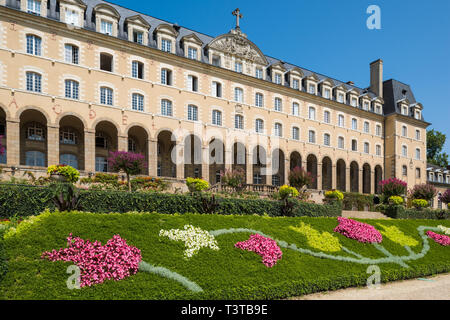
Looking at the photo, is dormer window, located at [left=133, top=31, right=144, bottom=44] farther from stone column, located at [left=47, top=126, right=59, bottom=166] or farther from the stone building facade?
stone column, located at [left=47, top=126, right=59, bottom=166]

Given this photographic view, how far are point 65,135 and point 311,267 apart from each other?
24308 mm

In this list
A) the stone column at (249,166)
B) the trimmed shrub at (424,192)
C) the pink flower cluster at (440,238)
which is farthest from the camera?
the trimmed shrub at (424,192)

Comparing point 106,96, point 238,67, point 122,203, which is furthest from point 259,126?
point 122,203

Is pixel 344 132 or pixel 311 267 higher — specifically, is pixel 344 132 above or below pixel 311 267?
above

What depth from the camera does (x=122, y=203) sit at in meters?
13.7

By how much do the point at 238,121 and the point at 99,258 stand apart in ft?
89.9

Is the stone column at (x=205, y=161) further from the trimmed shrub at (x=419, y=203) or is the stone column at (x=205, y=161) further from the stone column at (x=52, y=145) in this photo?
the trimmed shrub at (x=419, y=203)

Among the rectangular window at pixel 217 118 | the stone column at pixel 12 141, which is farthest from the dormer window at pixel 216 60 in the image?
the stone column at pixel 12 141

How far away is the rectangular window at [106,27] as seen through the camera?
26766 mm

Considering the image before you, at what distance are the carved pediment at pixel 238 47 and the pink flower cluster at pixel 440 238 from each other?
2401 cm

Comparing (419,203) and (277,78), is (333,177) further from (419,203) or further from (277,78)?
(277,78)

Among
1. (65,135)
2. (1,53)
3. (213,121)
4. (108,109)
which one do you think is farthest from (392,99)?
(1,53)

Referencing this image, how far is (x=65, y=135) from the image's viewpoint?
2744cm

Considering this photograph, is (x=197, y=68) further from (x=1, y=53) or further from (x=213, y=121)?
(x=1, y=53)
